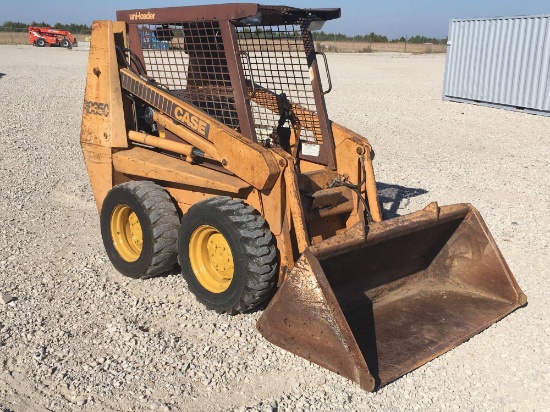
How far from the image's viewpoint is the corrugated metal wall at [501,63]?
50.2 ft

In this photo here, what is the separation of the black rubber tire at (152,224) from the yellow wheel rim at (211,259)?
1.08 ft

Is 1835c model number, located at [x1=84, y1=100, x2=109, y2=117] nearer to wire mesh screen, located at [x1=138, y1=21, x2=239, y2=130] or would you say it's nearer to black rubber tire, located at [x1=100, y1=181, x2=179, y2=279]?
wire mesh screen, located at [x1=138, y1=21, x2=239, y2=130]

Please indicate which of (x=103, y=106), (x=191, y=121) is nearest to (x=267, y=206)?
(x=191, y=121)

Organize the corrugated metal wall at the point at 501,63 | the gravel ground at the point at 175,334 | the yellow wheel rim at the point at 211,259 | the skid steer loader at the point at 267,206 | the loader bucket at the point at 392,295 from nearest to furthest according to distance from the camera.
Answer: the gravel ground at the point at 175,334, the loader bucket at the point at 392,295, the skid steer loader at the point at 267,206, the yellow wheel rim at the point at 211,259, the corrugated metal wall at the point at 501,63

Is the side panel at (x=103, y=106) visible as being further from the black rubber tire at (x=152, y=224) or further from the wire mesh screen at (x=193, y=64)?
the black rubber tire at (x=152, y=224)

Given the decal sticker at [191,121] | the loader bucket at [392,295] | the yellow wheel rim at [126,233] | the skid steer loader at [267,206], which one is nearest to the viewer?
the loader bucket at [392,295]

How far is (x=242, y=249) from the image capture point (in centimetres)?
416

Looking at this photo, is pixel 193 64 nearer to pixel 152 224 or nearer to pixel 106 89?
pixel 106 89

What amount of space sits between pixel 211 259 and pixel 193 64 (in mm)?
1549

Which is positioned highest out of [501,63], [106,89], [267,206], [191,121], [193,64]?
[193,64]

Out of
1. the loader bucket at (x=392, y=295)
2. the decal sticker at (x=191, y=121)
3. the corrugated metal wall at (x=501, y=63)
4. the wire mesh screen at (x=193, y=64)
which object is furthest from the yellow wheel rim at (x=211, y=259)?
the corrugated metal wall at (x=501, y=63)

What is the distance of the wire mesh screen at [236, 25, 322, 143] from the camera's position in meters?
4.95

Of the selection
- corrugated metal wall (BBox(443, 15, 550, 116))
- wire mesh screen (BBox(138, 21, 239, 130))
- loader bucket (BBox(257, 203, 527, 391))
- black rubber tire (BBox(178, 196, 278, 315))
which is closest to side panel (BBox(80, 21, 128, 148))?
wire mesh screen (BBox(138, 21, 239, 130))

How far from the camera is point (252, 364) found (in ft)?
13.0
